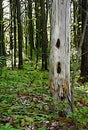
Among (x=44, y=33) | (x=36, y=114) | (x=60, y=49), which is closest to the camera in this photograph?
(x=36, y=114)

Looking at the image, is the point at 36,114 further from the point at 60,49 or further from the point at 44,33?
the point at 44,33

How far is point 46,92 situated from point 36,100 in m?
0.71

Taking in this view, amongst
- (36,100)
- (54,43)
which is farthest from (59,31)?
(36,100)

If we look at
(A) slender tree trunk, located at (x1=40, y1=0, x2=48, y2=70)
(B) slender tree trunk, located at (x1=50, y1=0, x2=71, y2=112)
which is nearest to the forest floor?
(B) slender tree trunk, located at (x1=50, y1=0, x2=71, y2=112)

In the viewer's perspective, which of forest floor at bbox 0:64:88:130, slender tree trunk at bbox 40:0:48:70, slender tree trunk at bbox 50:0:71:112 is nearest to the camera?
forest floor at bbox 0:64:88:130

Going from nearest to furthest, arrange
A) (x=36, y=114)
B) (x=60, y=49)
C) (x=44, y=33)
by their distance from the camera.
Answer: (x=36, y=114) < (x=60, y=49) < (x=44, y=33)

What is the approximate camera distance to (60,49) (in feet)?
18.3

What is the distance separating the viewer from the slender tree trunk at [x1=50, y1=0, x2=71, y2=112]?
5547mm

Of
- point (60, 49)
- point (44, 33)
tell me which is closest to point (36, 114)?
point (60, 49)

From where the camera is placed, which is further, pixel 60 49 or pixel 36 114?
pixel 60 49

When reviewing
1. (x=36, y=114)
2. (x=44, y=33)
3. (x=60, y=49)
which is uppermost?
(x=44, y=33)

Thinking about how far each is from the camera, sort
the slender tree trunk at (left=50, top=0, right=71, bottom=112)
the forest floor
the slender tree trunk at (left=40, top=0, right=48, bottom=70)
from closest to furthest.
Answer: the forest floor < the slender tree trunk at (left=50, top=0, right=71, bottom=112) < the slender tree trunk at (left=40, top=0, right=48, bottom=70)

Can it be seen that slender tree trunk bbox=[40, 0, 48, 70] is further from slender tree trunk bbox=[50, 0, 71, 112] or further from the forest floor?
slender tree trunk bbox=[50, 0, 71, 112]

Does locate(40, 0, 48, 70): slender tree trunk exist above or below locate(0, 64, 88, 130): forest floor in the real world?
above
